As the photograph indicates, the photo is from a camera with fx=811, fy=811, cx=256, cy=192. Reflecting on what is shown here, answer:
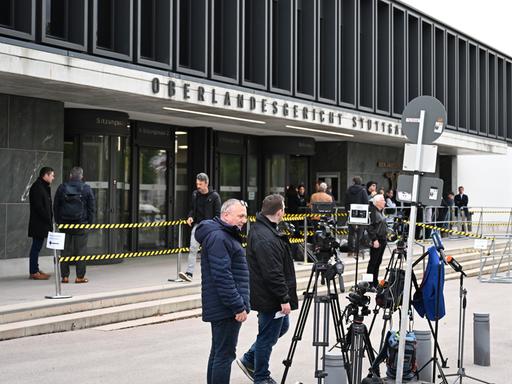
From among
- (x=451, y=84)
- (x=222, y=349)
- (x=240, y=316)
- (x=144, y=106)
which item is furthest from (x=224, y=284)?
(x=451, y=84)

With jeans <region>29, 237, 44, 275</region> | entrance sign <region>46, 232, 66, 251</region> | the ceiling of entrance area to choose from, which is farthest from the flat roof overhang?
jeans <region>29, 237, 44, 275</region>

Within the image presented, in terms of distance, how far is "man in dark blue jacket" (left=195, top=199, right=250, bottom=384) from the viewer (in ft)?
22.0

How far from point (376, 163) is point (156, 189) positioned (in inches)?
438

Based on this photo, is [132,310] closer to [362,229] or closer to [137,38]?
[137,38]

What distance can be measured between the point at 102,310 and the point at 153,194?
9046mm

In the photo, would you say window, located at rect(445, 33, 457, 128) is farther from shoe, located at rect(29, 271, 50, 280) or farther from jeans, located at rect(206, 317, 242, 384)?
jeans, located at rect(206, 317, 242, 384)

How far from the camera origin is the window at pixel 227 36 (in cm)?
1883

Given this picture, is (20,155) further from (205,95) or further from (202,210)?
(205,95)

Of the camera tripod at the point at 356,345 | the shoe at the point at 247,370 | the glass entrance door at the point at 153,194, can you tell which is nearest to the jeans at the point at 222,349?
the camera tripod at the point at 356,345

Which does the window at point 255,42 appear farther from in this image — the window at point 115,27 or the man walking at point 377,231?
the man walking at point 377,231

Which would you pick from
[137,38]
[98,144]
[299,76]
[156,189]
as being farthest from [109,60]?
[299,76]

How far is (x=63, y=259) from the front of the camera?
541 inches

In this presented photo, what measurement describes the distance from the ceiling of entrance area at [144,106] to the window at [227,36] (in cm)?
104

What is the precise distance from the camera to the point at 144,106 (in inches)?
679
